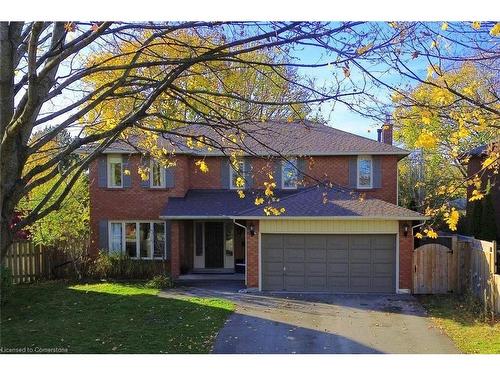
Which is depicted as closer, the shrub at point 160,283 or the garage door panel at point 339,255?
the garage door panel at point 339,255

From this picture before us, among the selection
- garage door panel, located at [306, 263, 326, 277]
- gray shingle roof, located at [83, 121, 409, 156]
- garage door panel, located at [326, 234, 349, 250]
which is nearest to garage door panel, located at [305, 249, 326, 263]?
garage door panel, located at [306, 263, 326, 277]

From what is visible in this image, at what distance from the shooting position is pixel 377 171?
17797mm

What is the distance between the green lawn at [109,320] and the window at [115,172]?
4467 mm

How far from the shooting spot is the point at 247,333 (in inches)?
389

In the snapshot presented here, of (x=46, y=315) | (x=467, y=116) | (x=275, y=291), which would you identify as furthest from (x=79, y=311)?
(x=467, y=116)

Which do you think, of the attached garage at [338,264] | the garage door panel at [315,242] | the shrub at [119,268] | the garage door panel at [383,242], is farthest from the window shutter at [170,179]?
the garage door panel at [383,242]

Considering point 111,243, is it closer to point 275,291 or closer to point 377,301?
point 275,291

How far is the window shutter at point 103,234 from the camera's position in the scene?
18016mm

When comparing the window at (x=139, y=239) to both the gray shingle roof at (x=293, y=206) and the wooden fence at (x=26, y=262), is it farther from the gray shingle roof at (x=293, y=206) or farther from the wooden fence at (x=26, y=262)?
the wooden fence at (x=26, y=262)

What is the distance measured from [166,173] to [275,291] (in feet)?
20.6

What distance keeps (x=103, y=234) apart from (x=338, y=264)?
29.3 feet

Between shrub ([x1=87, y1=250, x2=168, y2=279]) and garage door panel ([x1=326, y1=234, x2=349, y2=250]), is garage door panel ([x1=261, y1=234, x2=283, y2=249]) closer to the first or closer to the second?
garage door panel ([x1=326, y1=234, x2=349, y2=250])

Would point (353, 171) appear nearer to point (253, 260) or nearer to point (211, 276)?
point (253, 260)

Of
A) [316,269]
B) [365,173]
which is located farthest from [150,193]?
[365,173]
